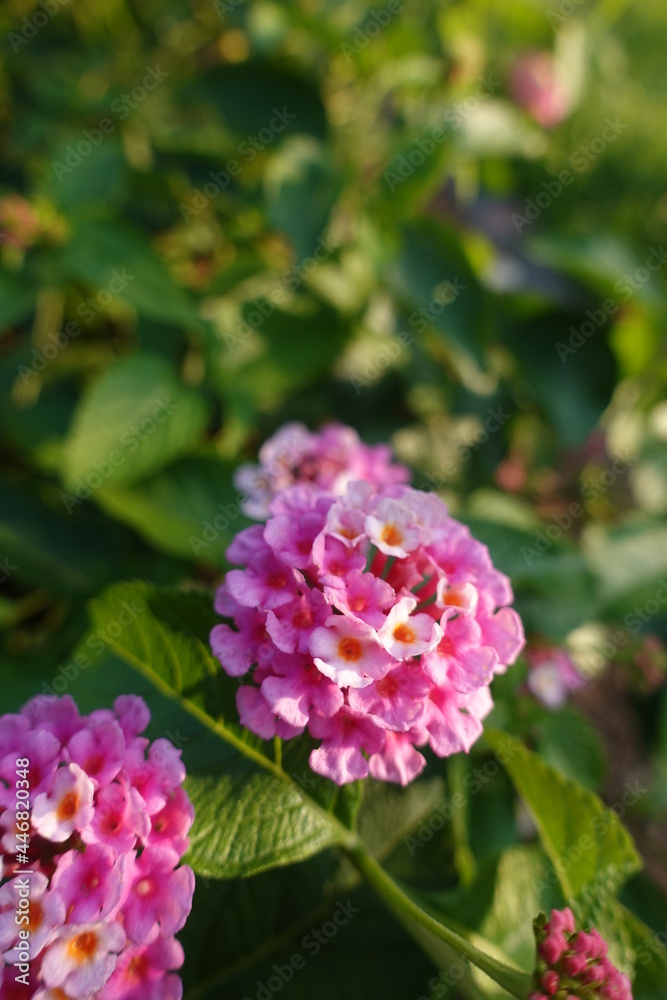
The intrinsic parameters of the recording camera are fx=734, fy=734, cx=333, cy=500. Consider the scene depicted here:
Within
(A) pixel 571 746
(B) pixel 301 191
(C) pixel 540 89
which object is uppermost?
(C) pixel 540 89

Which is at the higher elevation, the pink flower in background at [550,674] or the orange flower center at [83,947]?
the orange flower center at [83,947]

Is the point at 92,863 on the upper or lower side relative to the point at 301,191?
lower

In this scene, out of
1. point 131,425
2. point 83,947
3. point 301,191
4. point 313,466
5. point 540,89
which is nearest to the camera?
point 83,947

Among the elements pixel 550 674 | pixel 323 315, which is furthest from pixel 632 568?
Result: pixel 323 315

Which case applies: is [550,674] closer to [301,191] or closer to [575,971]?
[575,971]

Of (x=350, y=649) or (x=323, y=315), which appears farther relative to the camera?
(x=323, y=315)

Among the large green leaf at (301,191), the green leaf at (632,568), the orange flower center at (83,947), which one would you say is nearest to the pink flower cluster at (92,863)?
the orange flower center at (83,947)

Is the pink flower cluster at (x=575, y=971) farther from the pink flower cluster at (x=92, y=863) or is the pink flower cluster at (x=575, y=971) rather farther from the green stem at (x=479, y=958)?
the pink flower cluster at (x=92, y=863)
